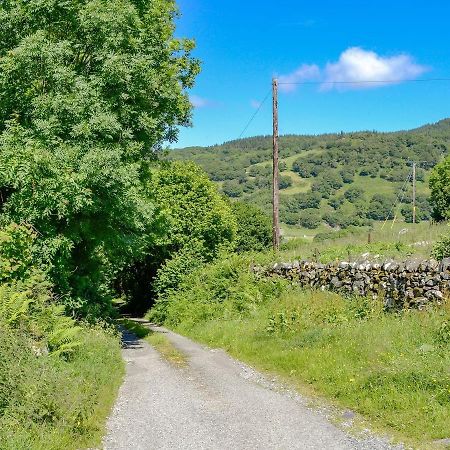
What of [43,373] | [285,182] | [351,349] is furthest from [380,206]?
Result: [43,373]

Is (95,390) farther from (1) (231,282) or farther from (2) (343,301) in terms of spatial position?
(1) (231,282)

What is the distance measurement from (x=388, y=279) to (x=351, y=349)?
4.25m

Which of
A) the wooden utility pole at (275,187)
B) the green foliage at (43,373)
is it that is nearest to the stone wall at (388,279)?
the wooden utility pole at (275,187)

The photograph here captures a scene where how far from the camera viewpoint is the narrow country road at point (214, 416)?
7965mm

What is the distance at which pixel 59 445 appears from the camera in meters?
7.28

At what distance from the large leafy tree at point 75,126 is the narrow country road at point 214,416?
4972 mm

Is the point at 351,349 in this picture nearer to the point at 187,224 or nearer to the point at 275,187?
the point at 275,187

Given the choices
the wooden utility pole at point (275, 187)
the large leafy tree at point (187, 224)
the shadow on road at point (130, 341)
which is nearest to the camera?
the shadow on road at point (130, 341)

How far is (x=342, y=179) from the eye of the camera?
161 meters

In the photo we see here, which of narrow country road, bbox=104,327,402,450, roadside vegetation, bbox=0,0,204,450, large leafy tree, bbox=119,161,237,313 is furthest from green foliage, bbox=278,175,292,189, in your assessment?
narrow country road, bbox=104,327,402,450

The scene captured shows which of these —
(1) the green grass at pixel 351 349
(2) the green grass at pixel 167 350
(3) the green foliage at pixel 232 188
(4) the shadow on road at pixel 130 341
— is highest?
(3) the green foliage at pixel 232 188

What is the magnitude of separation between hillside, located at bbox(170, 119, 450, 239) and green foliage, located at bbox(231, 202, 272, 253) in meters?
64.2

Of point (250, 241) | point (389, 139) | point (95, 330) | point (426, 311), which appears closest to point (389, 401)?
point (426, 311)

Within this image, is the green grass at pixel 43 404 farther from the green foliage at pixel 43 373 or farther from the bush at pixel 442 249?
the bush at pixel 442 249
